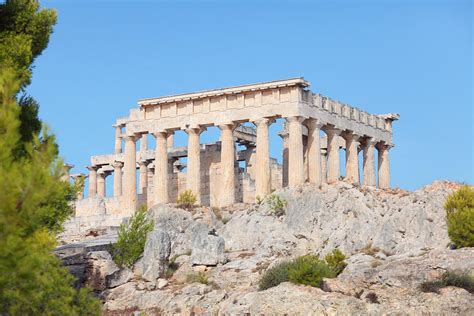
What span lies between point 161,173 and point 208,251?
51.0ft

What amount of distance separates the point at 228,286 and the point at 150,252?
185 inches

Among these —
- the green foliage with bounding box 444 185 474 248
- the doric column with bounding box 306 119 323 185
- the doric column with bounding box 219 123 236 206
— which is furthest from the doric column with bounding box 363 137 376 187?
the green foliage with bounding box 444 185 474 248

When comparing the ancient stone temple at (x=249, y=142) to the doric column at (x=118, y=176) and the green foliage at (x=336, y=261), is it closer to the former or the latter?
the doric column at (x=118, y=176)

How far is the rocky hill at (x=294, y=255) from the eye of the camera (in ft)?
107

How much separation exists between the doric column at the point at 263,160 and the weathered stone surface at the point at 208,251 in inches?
395

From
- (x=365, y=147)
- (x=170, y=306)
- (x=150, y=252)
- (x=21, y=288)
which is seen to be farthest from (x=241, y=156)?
(x=21, y=288)

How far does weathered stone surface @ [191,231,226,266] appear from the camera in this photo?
41.1m

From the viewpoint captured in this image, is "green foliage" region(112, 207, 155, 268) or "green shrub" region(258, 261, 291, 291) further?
"green foliage" region(112, 207, 155, 268)

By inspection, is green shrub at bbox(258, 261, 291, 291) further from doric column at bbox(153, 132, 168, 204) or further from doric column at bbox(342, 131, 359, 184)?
doric column at bbox(342, 131, 359, 184)

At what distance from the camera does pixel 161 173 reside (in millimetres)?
56094

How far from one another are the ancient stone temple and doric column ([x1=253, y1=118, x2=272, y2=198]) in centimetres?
6

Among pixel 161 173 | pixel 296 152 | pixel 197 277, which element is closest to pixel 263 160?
pixel 296 152

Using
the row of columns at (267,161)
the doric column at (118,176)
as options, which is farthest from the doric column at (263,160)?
the doric column at (118,176)

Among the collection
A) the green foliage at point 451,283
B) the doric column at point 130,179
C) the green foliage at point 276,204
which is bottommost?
the green foliage at point 451,283
